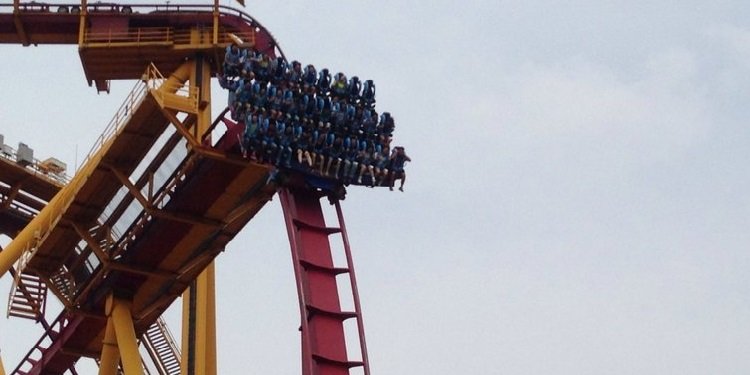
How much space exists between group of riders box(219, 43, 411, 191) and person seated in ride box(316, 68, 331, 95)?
2 cm

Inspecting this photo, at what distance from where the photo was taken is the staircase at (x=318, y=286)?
31.7m

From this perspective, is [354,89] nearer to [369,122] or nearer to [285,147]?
[369,122]

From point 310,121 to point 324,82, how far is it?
3.98ft

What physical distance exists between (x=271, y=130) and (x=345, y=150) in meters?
2.14

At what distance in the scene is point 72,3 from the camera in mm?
41406

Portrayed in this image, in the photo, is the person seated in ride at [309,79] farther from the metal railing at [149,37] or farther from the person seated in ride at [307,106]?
the metal railing at [149,37]

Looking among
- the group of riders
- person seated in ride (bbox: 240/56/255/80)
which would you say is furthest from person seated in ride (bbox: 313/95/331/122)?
person seated in ride (bbox: 240/56/255/80)

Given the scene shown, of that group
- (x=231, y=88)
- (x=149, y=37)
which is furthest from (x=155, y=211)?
(x=149, y=37)

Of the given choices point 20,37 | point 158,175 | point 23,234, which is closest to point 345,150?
point 158,175

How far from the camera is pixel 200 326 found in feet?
126

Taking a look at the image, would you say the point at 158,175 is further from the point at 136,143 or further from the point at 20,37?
the point at 20,37

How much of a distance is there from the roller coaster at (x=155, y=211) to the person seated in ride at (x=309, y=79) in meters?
1.99

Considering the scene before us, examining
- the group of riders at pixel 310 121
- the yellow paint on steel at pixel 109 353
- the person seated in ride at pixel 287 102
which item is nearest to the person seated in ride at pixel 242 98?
the group of riders at pixel 310 121

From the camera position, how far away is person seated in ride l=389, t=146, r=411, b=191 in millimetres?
34844
